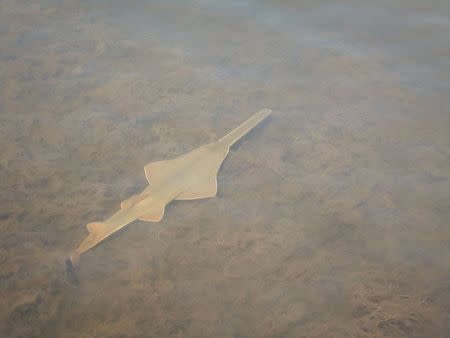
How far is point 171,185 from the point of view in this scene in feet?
14.2

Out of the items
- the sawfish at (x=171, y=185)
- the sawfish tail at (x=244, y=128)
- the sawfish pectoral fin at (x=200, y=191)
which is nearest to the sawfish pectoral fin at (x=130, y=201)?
the sawfish at (x=171, y=185)

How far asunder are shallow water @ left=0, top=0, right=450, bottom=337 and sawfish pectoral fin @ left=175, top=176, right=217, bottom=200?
0.09m

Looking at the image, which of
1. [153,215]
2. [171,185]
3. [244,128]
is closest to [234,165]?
[244,128]

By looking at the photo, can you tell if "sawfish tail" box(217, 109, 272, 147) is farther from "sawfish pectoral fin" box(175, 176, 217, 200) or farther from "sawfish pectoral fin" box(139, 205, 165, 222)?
"sawfish pectoral fin" box(139, 205, 165, 222)

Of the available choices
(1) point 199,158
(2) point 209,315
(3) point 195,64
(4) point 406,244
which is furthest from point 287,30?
(2) point 209,315

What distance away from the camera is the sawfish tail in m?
4.87

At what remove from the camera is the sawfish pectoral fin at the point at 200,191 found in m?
4.28

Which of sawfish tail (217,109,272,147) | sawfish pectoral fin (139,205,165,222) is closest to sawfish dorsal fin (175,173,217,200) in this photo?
sawfish pectoral fin (139,205,165,222)

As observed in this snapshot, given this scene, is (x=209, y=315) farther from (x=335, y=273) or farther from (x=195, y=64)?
A: (x=195, y=64)

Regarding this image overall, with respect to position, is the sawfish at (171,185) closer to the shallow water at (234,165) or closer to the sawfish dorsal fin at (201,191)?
the sawfish dorsal fin at (201,191)

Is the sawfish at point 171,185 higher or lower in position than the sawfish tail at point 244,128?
lower

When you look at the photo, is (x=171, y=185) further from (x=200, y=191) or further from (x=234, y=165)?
(x=234, y=165)

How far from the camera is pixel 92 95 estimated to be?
5.51 m

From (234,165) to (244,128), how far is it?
52cm
